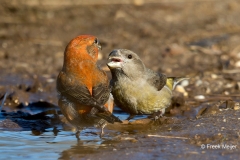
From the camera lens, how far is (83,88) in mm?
6879

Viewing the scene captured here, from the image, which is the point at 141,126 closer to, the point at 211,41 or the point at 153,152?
the point at 153,152

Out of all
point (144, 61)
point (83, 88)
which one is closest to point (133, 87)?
point (83, 88)

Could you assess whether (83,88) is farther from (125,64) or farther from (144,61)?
(144,61)

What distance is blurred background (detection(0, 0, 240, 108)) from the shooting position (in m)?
10.5

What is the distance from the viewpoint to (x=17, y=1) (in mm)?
13617

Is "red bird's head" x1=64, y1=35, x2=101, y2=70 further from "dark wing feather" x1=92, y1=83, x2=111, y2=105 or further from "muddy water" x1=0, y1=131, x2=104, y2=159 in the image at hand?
"muddy water" x1=0, y1=131, x2=104, y2=159

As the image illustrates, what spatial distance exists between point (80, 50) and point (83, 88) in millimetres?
709

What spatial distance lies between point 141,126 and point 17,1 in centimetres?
693

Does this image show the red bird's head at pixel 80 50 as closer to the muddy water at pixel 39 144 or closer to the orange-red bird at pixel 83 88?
the orange-red bird at pixel 83 88

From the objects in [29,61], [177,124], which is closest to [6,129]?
[177,124]

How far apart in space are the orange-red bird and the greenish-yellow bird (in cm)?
59

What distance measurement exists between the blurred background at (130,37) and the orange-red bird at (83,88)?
2.31 metres

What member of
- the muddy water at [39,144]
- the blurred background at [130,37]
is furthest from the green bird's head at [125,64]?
the blurred background at [130,37]

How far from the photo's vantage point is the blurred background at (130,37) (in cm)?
1050
